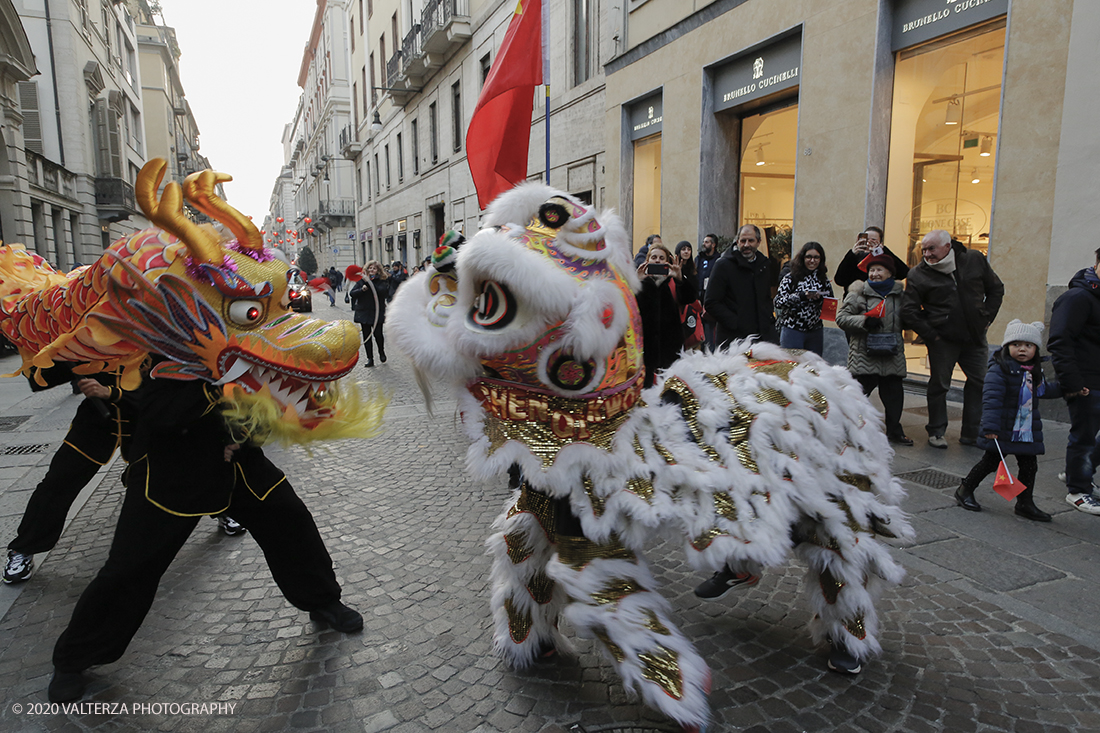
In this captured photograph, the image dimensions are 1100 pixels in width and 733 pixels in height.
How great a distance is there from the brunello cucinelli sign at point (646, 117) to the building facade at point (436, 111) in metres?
1.20

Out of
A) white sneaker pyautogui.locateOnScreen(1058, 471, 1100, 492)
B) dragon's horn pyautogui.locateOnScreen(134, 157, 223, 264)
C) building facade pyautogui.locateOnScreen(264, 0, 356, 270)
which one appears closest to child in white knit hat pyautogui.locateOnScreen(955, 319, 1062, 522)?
white sneaker pyautogui.locateOnScreen(1058, 471, 1100, 492)

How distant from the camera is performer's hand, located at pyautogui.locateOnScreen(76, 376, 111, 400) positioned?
3000 millimetres

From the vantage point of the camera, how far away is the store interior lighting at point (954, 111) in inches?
303

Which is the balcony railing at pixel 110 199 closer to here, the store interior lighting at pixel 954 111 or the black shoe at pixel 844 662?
the store interior lighting at pixel 954 111

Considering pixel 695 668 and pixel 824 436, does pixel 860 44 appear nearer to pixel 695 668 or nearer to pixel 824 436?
pixel 824 436

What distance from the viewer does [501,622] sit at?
8.50 ft

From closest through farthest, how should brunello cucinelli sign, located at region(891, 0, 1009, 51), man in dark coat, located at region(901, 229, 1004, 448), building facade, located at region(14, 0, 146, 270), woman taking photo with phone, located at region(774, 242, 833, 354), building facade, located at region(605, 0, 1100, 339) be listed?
man in dark coat, located at region(901, 229, 1004, 448)
building facade, located at region(605, 0, 1100, 339)
woman taking photo with phone, located at region(774, 242, 833, 354)
brunello cucinelli sign, located at region(891, 0, 1009, 51)
building facade, located at region(14, 0, 146, 270)

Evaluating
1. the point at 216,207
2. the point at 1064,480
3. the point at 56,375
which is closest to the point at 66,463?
the point at 56,375

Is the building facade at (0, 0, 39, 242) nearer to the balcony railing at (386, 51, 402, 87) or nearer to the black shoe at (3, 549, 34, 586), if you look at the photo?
the balcony railing at (386, 51, 402, 87)

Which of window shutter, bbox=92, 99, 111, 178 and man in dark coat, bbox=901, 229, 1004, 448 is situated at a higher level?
window shutter, bbox=92, 99, 111, 178

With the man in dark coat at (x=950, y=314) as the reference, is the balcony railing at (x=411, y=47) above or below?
above

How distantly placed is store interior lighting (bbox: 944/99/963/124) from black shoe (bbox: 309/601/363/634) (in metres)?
8.72

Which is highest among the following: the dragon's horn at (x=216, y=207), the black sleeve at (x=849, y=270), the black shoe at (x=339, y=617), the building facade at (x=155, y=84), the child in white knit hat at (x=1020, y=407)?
the building facade at (x=155, y=84)

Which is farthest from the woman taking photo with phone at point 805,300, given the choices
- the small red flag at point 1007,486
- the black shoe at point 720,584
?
the black shoe at point 720,584
